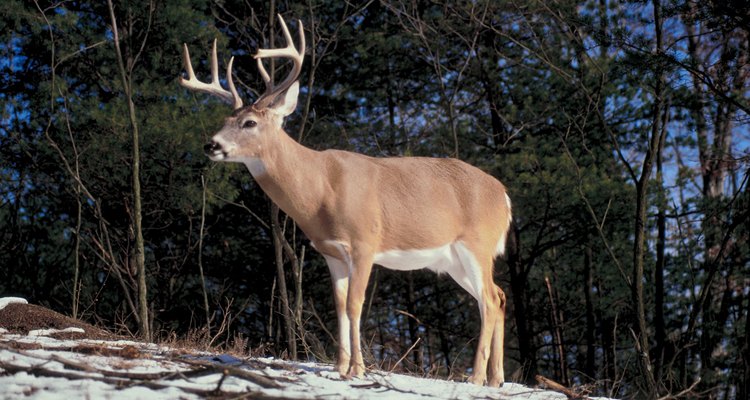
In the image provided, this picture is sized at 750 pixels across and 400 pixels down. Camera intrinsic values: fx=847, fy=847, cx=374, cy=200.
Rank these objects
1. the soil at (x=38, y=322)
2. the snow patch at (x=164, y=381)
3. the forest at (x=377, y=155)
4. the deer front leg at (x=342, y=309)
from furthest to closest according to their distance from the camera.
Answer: the forest at (x=377, y=155)
the soil at (x=38, y=322)
the deer front leg at (x=342, y=309)
the snow patch at (x=164, y=381)

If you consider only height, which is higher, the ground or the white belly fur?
the white belly fur

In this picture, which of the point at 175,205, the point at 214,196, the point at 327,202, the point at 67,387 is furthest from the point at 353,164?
the point at 175,205

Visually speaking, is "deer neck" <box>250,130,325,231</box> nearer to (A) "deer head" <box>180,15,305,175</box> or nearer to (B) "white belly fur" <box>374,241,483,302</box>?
(A) "deer head" <box>180,15,305,175</box>

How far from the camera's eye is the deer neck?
6363mm

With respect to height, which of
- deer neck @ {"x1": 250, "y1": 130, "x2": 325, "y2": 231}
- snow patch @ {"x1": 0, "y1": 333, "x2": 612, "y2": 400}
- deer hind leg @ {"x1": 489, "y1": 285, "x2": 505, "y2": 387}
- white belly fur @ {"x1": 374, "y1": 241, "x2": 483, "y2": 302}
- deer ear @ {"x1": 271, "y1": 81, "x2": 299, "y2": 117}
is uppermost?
deer ear @ {"x1": 271, "y1": 81, "x2": 299, "y2": 117}

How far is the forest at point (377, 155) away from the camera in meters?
13.8

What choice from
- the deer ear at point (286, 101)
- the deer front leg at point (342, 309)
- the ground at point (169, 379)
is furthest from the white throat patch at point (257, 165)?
the ground at point (169, 379)

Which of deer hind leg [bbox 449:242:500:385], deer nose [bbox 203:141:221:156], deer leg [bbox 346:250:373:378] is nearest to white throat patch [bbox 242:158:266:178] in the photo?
deer nose [bbox 203:141:221:156]

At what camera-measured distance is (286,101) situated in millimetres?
6844

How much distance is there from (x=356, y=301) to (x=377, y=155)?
9.96m

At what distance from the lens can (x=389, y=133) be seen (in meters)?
16.9

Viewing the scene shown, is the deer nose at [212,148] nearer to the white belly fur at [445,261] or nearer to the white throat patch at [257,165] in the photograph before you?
the white throat patch at [257,165]

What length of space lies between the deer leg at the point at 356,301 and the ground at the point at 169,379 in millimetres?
123

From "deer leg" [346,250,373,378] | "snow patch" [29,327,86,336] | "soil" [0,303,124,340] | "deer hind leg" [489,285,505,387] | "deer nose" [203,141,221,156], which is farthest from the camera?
"soil" [0,303,124,340]
